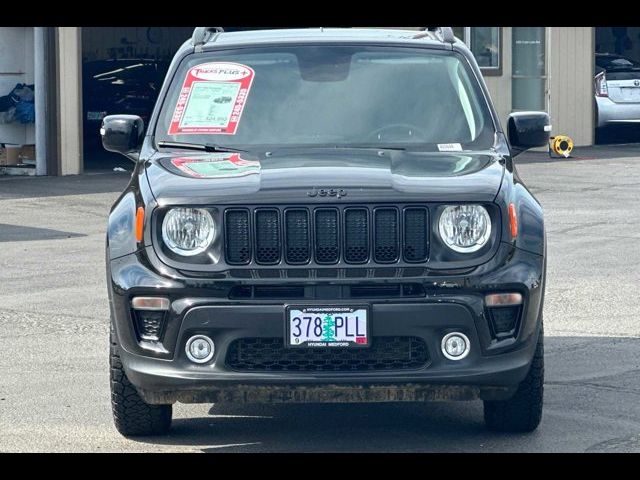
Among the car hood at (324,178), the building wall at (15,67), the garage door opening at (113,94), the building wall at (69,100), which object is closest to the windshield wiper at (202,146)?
the car hood at (324,178)

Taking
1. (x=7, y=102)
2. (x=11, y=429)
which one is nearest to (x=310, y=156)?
(x=11, y=429)

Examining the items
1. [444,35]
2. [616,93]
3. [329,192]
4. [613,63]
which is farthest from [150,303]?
[613,63]

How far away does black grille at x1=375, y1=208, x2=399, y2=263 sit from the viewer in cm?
610

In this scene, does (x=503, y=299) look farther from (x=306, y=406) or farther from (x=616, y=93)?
(x=616, y=93)

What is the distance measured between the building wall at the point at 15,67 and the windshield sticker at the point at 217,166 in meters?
16.0

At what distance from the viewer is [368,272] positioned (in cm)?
605

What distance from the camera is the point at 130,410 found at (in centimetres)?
662

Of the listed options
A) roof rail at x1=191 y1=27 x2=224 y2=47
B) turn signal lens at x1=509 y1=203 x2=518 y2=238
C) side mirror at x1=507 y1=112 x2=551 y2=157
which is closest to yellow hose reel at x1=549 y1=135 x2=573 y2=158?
roof rail at x1=191 y1=27 x2=224 y2=47

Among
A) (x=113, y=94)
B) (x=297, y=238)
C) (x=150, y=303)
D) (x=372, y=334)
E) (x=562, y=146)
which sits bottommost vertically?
(x=562, y=146)

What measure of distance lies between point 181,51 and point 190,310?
215 cm

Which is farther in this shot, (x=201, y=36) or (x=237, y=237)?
(x=201, y=36)

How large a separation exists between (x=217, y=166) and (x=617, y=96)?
68.0 feet

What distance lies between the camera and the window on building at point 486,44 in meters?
26.4

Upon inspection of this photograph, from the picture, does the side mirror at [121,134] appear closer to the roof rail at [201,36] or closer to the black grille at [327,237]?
the roof rail at [201,36]
